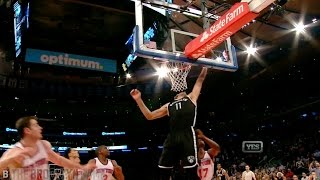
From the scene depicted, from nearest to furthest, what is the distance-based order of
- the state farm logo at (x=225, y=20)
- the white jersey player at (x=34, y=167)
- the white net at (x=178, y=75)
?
the white jersey player at (x=34, y=167)
the state farm logo at (x=225, y=20)
the white net at (x=178, y=75)

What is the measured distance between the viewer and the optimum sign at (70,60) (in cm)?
1441

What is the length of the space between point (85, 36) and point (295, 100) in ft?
40.7

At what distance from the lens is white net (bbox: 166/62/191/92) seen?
26.0 feet

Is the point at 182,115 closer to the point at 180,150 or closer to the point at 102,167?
the point at 180,150

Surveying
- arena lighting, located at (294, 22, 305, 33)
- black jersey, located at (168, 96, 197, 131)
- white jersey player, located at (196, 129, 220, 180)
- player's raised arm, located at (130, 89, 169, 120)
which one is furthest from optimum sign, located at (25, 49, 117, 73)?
black jersey, located at (168, 96, 197, 131)

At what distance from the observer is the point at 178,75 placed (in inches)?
328

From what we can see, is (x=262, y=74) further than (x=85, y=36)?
Yes

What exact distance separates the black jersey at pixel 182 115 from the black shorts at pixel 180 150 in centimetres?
8

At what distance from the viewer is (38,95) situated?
840 inches

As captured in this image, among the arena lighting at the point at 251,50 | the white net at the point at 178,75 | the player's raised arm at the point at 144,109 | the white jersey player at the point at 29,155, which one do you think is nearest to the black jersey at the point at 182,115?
the player's raised arm at the point at 144,109

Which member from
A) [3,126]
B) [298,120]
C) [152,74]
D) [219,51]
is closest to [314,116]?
[298,120]

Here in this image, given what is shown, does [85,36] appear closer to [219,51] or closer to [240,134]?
[219,51]

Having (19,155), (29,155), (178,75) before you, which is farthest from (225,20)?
(19,155)

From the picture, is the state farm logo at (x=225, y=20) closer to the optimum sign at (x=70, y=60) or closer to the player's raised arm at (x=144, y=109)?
the player's raised arm at (x=144, y=109)
